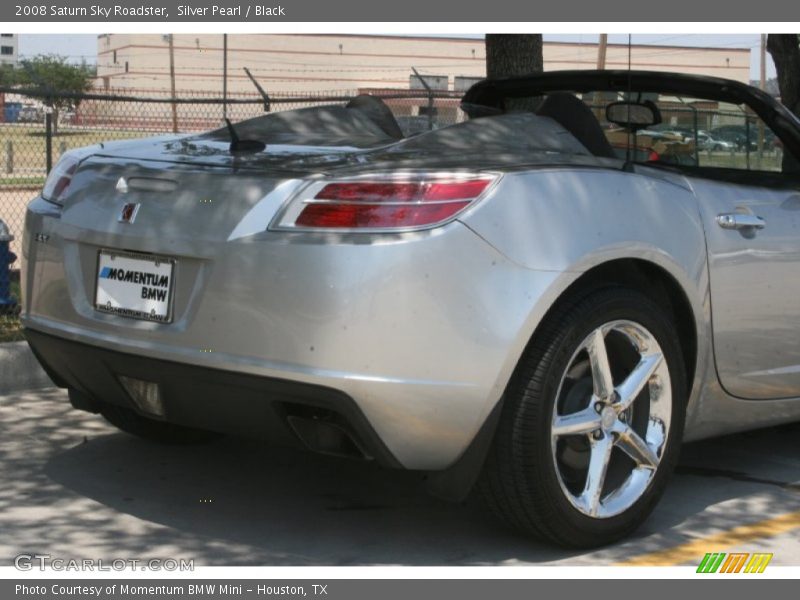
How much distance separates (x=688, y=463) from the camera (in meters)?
5.63

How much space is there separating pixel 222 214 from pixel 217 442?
1904 mm

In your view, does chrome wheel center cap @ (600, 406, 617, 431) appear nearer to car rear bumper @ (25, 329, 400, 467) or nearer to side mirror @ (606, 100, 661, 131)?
car rear bumper @ (25, 329, 400, 467)

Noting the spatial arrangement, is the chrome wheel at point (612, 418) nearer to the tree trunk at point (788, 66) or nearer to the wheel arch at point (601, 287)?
the wheel arch at point (601, 287)

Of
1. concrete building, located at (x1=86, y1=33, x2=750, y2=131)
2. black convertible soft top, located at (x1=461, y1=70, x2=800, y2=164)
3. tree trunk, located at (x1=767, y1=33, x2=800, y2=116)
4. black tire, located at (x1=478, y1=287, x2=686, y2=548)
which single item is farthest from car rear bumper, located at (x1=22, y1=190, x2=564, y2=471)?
concrete building, located at (x1=86, y1=33, x2=750, y2=131)

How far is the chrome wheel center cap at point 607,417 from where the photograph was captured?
4355 mm

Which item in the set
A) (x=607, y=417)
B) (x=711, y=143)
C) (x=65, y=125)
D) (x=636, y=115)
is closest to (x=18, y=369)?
(x=636, y=115)

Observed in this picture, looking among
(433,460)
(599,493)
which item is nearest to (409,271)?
(433,460)

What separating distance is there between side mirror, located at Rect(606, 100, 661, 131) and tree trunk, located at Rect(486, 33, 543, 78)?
241 cm

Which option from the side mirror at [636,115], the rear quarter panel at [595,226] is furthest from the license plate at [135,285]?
the side mirror at [636,115]

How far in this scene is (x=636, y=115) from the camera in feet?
18.1

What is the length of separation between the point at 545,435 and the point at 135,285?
54.0 inches

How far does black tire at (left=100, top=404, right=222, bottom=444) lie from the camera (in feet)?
17.4

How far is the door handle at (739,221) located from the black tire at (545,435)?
0.49m

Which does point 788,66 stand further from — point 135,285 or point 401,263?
point 135,285
